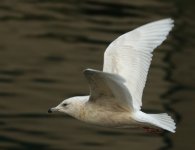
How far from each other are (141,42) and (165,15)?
36.7ft

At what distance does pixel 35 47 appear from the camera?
15938 millimetres

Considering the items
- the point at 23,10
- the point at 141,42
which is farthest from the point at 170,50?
the point at 141,42

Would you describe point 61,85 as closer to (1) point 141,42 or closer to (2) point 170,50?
(2) point 170,50

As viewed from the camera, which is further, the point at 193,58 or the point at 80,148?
the point at 193,58

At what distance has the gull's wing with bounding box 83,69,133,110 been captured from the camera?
6555mm

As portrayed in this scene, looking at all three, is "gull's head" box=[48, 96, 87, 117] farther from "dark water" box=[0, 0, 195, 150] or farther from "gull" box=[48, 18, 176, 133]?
"dark water" box=[0, 0, 195, 150]

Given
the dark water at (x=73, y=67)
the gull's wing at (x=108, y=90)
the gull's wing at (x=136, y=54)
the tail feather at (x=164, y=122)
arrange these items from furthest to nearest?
1. the dark water at (x=73, y=67)
2. the gull's wing at (x=136, y=54)
3. the tail feather at (x=164, y=122)
4. the gull's wing at (x=108, y=90)

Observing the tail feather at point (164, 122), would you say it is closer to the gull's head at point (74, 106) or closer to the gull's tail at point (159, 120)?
the gull's tail at point (159, 120)

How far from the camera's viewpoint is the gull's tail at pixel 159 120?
6786 mm

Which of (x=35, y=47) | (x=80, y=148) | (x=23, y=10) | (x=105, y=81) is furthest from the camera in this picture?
(x=23, y=10)

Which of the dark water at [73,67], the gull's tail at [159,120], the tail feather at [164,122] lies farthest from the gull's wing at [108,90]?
the dark water at [73,67]

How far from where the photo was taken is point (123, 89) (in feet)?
22.4

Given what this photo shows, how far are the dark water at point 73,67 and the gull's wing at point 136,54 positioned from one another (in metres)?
3.02

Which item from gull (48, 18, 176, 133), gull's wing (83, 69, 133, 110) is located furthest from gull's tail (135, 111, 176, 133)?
gull's wing (83, 69, 133, 110)
